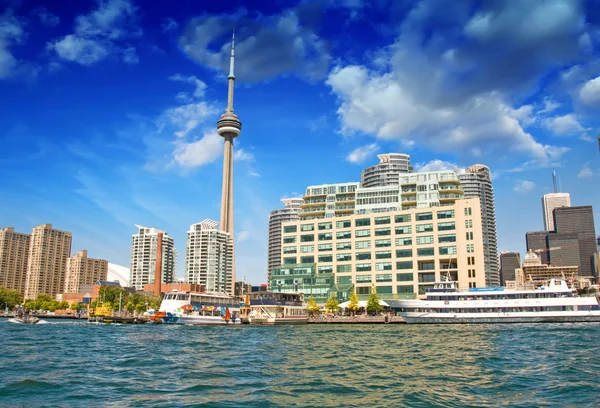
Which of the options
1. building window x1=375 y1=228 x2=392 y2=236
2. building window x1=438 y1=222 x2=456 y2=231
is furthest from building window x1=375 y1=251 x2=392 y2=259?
building window x1=438 y1=222 x2=456 y2=231

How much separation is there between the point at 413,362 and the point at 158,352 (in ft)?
67.6

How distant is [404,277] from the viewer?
13312 cm

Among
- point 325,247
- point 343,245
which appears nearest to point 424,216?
point 343,245

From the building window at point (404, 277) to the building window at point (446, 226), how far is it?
1362 centimetres

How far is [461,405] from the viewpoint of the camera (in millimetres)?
21953

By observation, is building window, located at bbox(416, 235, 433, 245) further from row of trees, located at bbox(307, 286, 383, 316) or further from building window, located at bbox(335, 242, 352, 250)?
building window, located at bbox(335, 242, 352, 250)

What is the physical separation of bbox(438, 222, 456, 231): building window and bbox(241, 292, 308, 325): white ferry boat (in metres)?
39.9

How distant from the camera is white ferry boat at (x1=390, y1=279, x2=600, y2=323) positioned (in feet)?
324

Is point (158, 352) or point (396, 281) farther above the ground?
point (396, 281)

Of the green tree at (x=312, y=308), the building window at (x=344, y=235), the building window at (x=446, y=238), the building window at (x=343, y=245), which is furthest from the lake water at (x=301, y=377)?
the building window at (x=344, y=235)

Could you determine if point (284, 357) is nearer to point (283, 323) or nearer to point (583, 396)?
point (583, 396)

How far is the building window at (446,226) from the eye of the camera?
426 feet

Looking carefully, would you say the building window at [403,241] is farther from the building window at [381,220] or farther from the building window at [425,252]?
the building window at [381,220]

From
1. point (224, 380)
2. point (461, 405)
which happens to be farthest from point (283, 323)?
point (461, 405)
